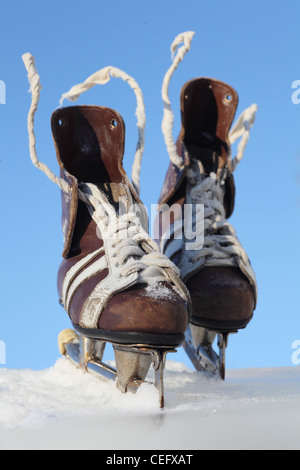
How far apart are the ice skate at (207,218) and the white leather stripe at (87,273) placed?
321 millimetres

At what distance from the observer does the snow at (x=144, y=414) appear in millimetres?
990

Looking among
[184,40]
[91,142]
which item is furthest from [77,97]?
[184,40]

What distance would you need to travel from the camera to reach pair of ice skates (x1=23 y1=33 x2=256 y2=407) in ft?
4.28

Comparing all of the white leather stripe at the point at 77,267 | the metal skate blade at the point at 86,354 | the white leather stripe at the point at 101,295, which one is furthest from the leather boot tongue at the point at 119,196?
the metal skate blade at the point at 86,354

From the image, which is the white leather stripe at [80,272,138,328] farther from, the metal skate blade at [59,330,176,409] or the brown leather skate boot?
the brown leather skate boot

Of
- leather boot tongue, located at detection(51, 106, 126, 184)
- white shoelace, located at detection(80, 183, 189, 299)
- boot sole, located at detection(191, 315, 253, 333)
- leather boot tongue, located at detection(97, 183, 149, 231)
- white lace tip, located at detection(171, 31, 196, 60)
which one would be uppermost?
white lace tip, located at detection(171, 31, 196, 60)

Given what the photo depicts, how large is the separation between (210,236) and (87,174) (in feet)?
1.30

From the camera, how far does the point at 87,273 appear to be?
1.45m

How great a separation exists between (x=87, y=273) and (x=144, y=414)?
15.7 inches

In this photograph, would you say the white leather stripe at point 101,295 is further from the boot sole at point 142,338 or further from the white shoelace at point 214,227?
the white shoelace at point 214,227

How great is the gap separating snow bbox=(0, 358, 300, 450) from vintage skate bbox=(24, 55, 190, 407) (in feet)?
0.19

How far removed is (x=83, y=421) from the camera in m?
1.14

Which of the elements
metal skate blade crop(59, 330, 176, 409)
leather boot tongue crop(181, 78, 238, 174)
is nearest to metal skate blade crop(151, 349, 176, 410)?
metal skate blade crop(59, 330, 176, 409)

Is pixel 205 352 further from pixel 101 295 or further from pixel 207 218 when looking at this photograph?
pixel 101 295
